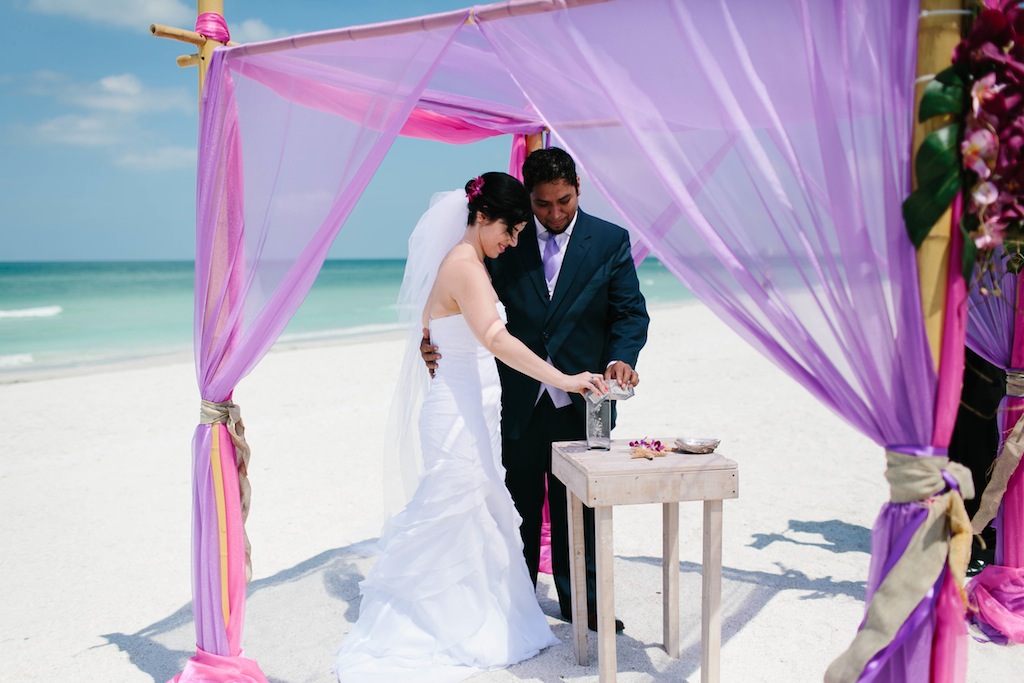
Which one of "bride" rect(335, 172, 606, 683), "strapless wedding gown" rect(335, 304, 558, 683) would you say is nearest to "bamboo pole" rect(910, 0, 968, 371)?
"bride" rect(335, 172, 606, 683)

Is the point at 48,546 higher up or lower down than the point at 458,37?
lower down

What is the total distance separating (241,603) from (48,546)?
275 cm

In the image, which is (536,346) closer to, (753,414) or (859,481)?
(859,481)

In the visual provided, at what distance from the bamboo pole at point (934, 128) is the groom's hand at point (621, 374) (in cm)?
145

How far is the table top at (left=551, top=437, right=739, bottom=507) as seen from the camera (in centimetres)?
291

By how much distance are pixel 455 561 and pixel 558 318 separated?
47.1 inches

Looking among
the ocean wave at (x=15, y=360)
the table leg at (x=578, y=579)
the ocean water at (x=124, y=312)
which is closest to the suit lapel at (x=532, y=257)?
the table leg at (x=578, y=579)

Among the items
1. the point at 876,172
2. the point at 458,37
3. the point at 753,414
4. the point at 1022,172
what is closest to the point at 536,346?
the point at 458,37

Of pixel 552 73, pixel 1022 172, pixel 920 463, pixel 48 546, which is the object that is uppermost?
pixel 552 73

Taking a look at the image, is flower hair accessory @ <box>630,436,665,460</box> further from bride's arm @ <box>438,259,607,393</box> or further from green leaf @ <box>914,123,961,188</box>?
green leaf @ <box>914,123,961,188</box>

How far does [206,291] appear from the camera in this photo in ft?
11.0

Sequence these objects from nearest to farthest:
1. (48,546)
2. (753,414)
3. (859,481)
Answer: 1. (48,546)
2. (859,481)
3. (753,414)

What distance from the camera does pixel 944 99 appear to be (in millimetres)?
2025

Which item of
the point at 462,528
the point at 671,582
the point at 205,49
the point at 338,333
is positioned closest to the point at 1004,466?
the point at 671,582
